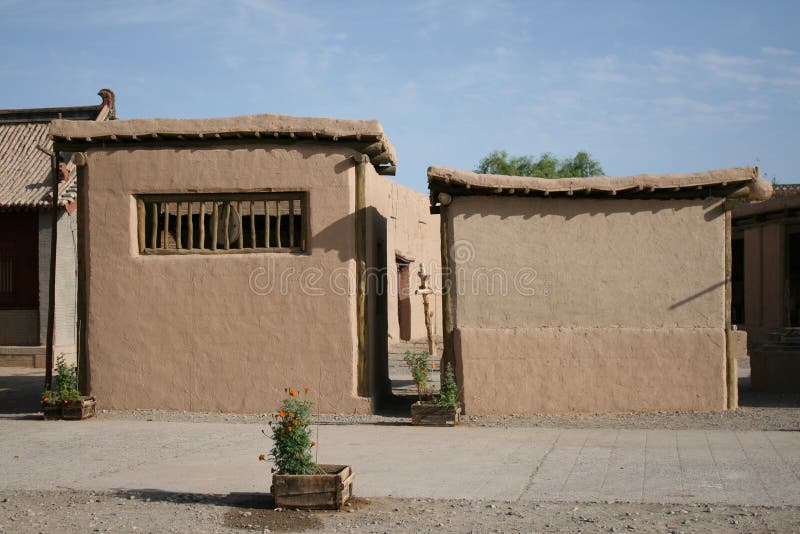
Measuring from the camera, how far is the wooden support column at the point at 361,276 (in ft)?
43.7

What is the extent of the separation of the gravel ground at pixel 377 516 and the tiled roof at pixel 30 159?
519 inches

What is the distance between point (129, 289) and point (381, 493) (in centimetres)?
698

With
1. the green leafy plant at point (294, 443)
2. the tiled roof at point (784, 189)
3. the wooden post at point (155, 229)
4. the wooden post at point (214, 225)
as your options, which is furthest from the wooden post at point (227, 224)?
the tiled roof at point (784, 189)

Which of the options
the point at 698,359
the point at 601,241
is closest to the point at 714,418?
the point at 698,359

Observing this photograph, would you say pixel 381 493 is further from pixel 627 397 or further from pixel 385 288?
pixel 385 288

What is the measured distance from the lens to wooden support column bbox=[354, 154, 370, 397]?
43.7 ft

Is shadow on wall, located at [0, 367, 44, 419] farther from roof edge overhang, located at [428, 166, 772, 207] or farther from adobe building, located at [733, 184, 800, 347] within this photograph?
adobe building, located at [733, 184, 800, 347]

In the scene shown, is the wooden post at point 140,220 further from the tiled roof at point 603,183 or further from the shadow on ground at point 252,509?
the shadow on ground at point 252,509

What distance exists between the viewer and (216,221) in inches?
542

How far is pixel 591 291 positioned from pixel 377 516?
685 cm

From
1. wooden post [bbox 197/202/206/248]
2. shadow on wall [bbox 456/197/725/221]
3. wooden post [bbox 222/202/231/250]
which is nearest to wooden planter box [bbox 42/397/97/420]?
wooden post [bbox 197/202/206/248]

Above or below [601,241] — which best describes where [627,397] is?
below

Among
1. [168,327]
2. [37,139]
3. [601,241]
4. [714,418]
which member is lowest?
[714,418]

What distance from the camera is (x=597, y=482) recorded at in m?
8.27
